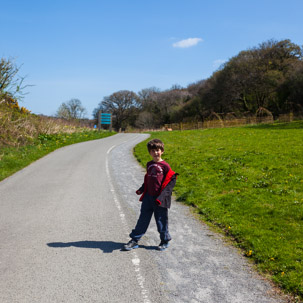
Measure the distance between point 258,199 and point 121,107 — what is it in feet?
240

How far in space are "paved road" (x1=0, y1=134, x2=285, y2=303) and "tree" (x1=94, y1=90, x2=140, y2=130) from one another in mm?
70194

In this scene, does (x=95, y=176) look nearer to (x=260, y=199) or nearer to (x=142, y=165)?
(x=142, y=165)

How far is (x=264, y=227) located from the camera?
6281mm

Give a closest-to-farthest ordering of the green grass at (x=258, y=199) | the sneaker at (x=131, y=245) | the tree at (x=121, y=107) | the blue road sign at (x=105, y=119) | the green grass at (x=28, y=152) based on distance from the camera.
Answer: the green grass at (x=258, y=199) < the sneaker at (x=131, y=245) < the green grass at (x=28, y=152) < the blue road sign at (x=105, y=119) < the tree at (x=121, y=107)

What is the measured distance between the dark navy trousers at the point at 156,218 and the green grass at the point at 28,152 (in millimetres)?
9042

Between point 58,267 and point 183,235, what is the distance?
101 inches

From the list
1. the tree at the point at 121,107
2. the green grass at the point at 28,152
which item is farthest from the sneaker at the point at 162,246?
the tree at the point at 121,107

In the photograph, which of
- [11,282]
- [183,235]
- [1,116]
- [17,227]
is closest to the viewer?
[11,282]

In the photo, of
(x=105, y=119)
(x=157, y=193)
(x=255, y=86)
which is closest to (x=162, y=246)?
(x=157, y=193)

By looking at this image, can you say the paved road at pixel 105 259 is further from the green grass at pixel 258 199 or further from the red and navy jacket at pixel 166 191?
the red and navy jacket at pixel 166 191

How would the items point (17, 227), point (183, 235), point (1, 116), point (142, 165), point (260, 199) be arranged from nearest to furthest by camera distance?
point (183, 235) < point (17, 227) < point (260, 199) < point (142, 165) < point (1, 116)

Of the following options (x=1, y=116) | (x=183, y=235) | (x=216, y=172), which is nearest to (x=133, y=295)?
(x=183, y=235)

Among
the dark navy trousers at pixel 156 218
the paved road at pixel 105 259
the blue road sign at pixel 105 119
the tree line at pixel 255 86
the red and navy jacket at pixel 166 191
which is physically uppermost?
the tree line at pixel 255 86

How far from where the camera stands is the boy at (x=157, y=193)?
529 centimetres
